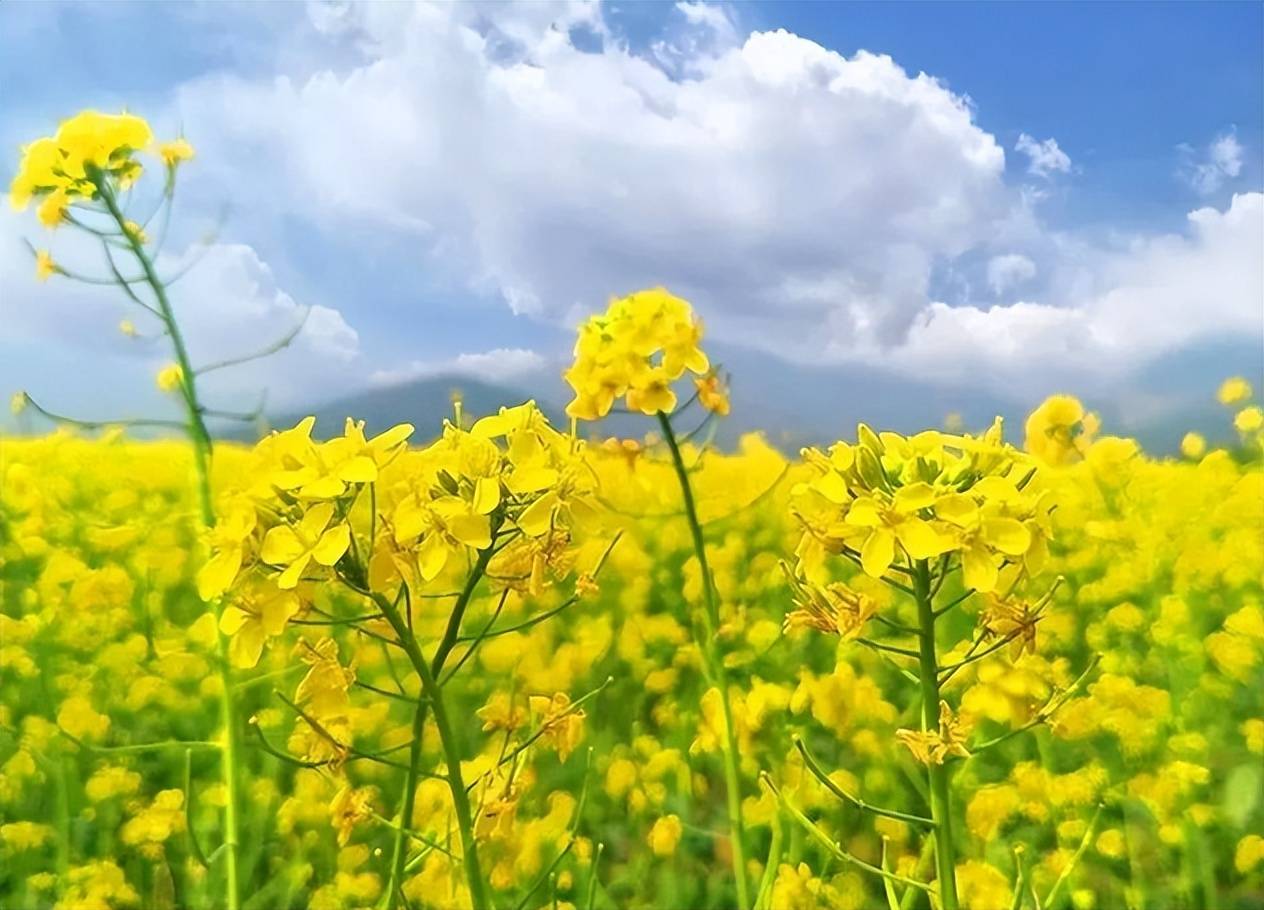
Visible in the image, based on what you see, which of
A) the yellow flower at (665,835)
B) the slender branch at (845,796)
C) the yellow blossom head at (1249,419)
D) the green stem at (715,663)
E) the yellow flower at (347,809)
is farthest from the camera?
the yellow blossom head at (1249,419)

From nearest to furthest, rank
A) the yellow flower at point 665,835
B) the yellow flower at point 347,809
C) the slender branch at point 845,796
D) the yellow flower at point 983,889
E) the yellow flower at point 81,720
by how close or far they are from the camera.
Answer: the slender branch at point 845,796, the yellow flower at point 347,809, the yellow flower at point 983,889, the yellow flower at point 665,835, the yellow flower at point 81,720

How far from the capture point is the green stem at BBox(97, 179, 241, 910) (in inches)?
37.9

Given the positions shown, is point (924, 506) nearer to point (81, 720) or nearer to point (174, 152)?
point (174, 152)

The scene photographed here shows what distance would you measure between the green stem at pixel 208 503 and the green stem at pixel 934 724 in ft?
1.81

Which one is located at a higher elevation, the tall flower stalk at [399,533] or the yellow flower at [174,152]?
the yellow flower at [174,152]

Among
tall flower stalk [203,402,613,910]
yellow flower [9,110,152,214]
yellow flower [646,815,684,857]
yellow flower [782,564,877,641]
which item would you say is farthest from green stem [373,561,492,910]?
yellow flower [9,110,152,214]

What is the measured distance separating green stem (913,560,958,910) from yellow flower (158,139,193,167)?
79cm

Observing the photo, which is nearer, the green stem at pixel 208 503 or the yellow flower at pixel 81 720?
the green stem at pixel 208 503

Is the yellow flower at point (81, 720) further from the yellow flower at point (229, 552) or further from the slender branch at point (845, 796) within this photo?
the slender branch at point (845, 796)

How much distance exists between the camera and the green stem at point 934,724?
0.70 m

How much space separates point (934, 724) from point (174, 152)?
0.84 meters

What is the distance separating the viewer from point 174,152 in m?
1.11

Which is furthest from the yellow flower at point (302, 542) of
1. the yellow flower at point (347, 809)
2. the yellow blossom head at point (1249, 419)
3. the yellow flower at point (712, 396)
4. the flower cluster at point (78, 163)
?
the yellow blossom head at point (1249, 419)

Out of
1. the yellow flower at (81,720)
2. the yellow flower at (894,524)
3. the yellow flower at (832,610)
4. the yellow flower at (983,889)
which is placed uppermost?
the yellow flower at (894,524)
